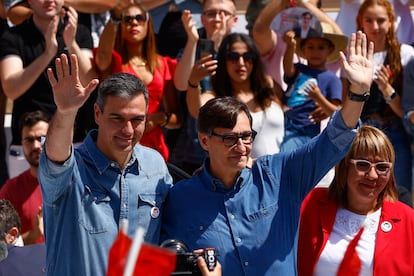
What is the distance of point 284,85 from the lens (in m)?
6.74

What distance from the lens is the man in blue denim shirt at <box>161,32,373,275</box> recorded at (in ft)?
13.5

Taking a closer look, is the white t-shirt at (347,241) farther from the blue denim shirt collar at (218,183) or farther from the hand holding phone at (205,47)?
the hand holding phone at (205,47)

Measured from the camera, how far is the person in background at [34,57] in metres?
6.30

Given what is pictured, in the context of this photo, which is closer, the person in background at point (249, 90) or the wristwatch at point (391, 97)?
the person in background at point (249, 90)

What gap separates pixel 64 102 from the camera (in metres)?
3.76

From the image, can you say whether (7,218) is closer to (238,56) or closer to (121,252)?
(238,56)

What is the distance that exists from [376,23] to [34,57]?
2337 millimetres

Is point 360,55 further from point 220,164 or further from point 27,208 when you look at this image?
point 27,208

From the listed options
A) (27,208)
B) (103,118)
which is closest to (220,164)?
(103,118)

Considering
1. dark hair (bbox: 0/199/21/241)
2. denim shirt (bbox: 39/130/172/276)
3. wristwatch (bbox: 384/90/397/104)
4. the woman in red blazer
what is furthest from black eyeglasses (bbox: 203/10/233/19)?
denim shirt (bbox: 39/130/172/276)

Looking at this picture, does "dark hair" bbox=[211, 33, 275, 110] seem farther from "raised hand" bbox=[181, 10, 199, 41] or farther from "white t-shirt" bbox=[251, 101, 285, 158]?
"raised hand" bbox=[181, 10, 199, 41]

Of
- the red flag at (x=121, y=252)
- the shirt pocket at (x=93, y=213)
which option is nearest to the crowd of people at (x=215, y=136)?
the shirt pocket at (x=93, y=213)

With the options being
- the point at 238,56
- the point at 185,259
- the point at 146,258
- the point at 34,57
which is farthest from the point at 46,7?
the point at 146,258

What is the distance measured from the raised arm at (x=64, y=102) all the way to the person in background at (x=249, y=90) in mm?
2332
